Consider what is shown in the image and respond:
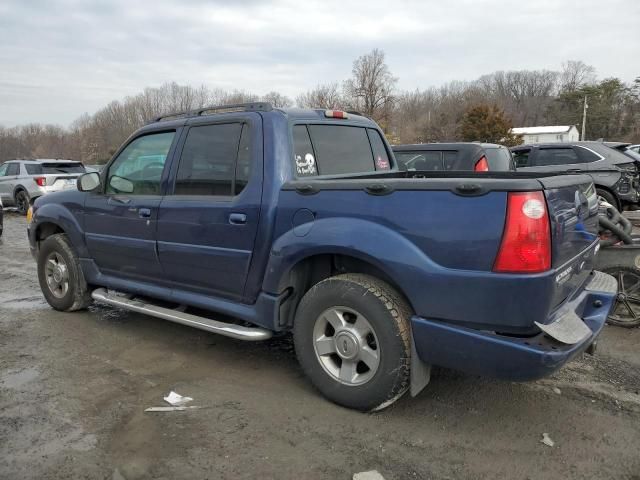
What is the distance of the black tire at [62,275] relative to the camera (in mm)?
5258

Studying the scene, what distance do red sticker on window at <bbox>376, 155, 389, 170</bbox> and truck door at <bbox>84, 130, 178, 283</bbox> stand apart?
5.83ft

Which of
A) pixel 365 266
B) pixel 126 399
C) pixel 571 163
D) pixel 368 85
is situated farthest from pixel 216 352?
pixel 368 85

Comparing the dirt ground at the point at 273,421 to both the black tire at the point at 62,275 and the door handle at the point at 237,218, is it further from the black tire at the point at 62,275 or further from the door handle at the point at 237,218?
the door handle at the point at 237,218

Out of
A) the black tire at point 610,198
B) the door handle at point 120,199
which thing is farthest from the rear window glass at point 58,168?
the black tire at point 610,198

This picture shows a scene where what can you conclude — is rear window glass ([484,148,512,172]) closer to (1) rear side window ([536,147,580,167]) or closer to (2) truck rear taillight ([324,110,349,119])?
(1) rear side window ([536,147,580,167])

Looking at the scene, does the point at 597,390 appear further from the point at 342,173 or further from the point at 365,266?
the point at 342,173

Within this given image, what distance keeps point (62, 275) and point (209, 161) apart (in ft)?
Answer: 8.09

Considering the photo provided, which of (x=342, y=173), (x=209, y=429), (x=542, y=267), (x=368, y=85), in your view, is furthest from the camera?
(x=368, y=85)

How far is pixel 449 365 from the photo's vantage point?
114 inches

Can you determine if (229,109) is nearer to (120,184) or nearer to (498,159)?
(120,184)

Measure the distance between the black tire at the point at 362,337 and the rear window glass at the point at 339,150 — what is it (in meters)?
1.06

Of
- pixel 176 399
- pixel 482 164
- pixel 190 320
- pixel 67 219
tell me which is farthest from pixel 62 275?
pixel 482 164

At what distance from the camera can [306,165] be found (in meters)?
3.86

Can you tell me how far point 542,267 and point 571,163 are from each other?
31.4 ft
